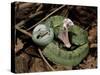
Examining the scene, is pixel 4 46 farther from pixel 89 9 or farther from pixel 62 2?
pixel 89 9

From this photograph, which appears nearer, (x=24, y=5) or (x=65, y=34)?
(x=24, y=5)

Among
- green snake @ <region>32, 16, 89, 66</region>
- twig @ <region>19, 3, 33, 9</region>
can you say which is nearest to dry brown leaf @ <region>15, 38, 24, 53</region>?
green snake @ <region>32, 16, 89, 66</region>

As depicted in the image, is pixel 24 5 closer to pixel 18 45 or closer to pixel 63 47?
pixel 18 45

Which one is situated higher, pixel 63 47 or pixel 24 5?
pixel 24 5

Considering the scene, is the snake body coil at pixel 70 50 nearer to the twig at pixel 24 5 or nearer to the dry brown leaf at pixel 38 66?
the dry brown leaf at pixel 38 66

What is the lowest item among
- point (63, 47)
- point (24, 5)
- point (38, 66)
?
point (38, 66)

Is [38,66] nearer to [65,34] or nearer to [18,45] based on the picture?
[18,45]

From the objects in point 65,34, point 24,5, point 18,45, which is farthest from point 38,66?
point 24,5

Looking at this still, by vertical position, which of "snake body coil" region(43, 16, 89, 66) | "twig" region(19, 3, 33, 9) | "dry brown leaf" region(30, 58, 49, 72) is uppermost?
"twig" region(19, 3, 33, 9)

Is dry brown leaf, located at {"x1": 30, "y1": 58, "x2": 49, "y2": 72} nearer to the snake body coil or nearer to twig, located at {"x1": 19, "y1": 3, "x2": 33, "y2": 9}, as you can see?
the snake body coil
